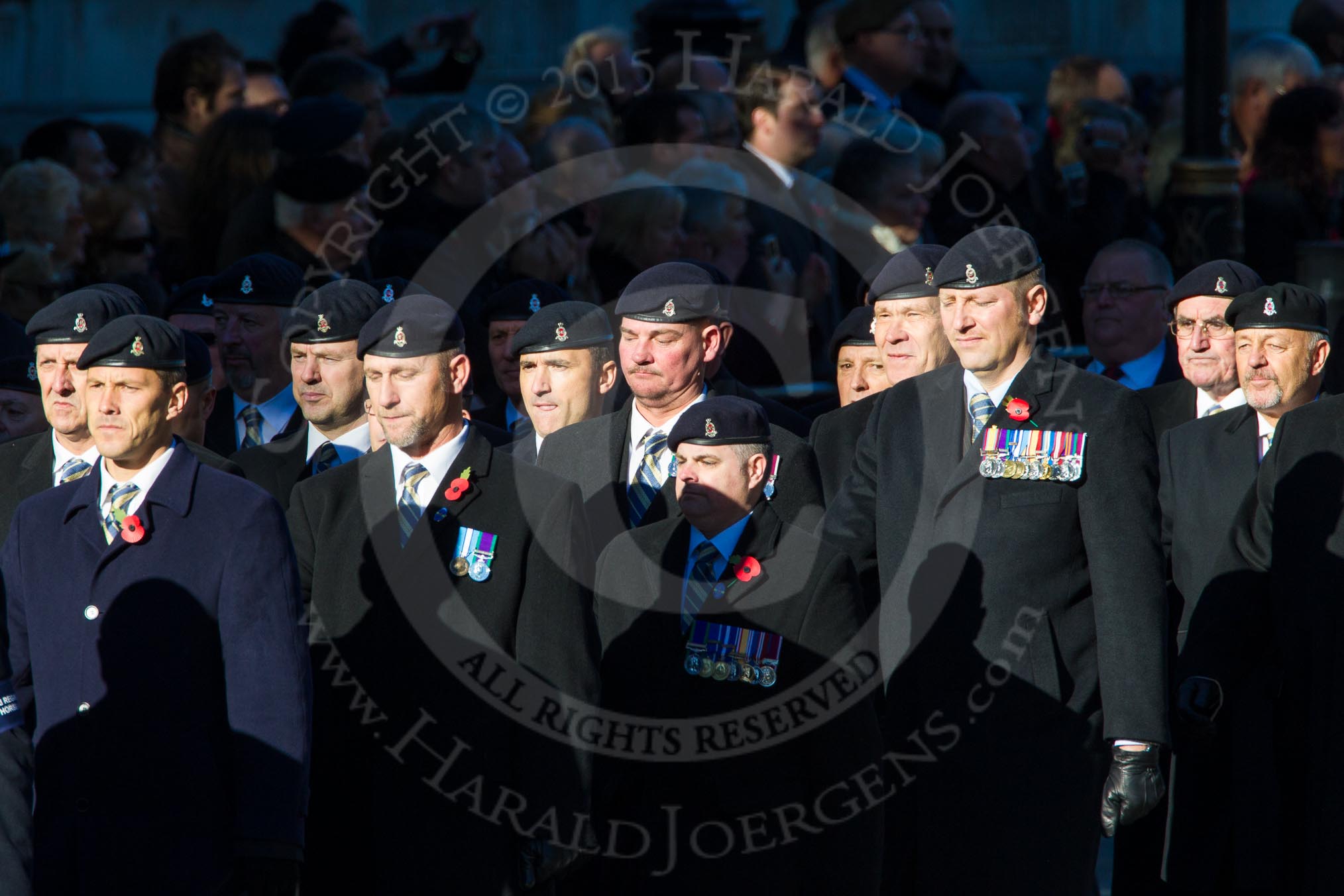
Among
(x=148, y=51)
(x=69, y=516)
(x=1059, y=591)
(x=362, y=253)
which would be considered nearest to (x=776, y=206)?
(x=362, y=253)

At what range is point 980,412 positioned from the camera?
6051mm

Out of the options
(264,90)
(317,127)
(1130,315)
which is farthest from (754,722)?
(264,90)

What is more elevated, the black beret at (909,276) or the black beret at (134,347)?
the black beret at (909,276)

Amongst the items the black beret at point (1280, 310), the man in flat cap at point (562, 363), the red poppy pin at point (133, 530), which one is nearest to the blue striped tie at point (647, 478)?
the man in flat cap at point (562, 363)

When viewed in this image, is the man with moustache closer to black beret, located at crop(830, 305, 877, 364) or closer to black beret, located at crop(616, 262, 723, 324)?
A: black beret, located at crop(830, 305, 877, 364)

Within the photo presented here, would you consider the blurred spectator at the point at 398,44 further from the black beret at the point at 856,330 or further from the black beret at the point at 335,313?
the black beret at the point at 335,313

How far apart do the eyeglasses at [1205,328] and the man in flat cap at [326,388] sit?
9.18 ft

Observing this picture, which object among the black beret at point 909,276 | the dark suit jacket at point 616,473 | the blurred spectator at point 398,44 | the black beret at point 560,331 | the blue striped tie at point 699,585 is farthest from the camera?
the blurred spectator at point 398,44

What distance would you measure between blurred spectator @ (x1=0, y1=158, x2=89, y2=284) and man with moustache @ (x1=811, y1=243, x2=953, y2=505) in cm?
410

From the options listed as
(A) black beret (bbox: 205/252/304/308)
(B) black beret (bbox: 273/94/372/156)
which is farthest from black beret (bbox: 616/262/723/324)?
(B) black beret (bbox: 273/94/372/156)

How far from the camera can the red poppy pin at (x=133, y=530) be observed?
17.0 ft

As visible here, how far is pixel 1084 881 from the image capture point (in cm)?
587

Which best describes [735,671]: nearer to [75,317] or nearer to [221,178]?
[75,317]

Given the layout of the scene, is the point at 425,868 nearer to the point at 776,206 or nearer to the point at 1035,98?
the point at 776,206
